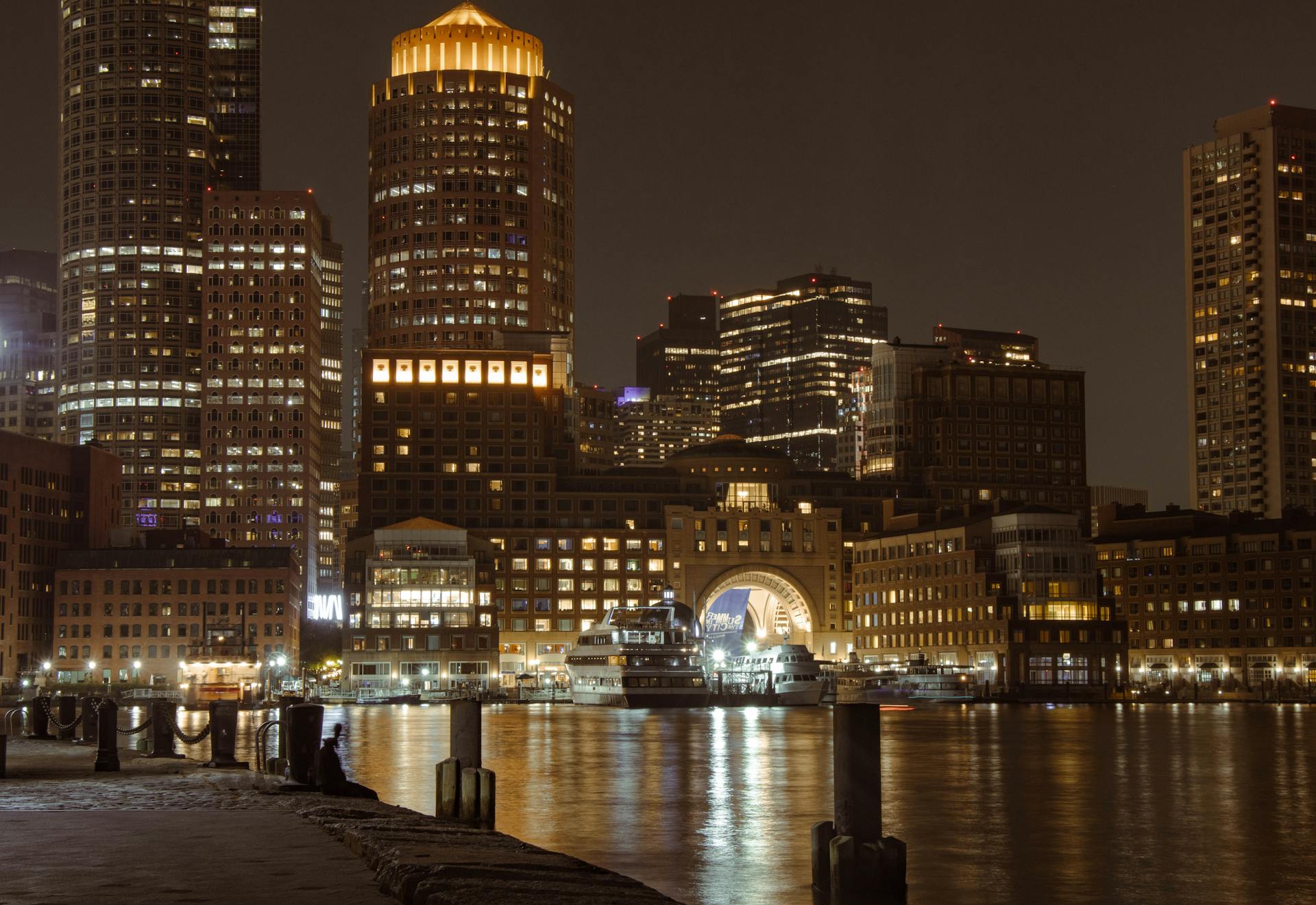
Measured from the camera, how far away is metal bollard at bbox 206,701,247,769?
188 ft

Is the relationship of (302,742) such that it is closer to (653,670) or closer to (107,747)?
(107,747)

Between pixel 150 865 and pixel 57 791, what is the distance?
48.2ft

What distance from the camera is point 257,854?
109 feet

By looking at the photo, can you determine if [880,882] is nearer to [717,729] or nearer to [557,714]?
[717,729]

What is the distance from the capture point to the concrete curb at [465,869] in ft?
94.8

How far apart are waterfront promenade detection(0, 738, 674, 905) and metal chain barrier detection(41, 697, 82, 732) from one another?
29.4 metres

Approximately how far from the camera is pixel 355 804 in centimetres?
4484

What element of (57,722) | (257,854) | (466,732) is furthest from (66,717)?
(257,854)

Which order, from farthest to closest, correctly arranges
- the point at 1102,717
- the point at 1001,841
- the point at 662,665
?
the point at 662,665 < the point at 1102,717 < the point at 1001,841

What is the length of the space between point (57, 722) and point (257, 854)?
4966 cm

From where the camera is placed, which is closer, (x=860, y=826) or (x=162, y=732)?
(x=860, y=826)

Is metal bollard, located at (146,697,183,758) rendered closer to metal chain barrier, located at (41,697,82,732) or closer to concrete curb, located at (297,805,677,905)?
metal chain barrier, located at (41,697,82,732)

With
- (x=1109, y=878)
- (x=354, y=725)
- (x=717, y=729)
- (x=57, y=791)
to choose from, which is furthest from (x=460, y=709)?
(x=354, y=725)

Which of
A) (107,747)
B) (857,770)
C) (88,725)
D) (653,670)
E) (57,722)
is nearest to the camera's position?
(857,770)
